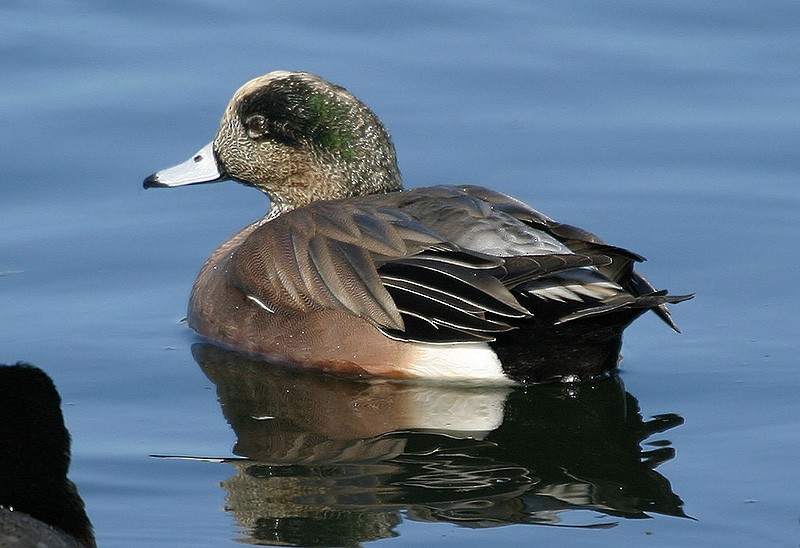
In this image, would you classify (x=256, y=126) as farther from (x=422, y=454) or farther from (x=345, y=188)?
(x=422, y=454)

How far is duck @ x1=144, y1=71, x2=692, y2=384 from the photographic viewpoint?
678 centimetres

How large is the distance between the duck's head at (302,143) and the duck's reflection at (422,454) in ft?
3.48

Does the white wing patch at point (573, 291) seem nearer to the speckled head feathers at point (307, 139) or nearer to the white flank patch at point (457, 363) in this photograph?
the white flank patch at point (457, 363)

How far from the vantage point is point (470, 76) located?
9867 mm

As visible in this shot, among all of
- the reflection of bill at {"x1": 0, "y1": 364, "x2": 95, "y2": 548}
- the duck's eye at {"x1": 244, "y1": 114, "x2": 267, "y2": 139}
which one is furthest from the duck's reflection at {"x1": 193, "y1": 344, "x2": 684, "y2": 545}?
the duck's eye at {"x1": 244, "y1": 114, "x2": 267, "y2": 139}

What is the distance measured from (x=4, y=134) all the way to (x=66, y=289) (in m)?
1.61

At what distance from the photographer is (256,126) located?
8148 mm

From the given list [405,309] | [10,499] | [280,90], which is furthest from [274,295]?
[10,499]

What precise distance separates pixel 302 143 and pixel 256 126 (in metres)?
0.23

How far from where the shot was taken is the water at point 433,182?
19.6 feet

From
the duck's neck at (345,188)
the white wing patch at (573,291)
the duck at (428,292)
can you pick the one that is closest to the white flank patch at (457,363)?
the duck at (428,292)

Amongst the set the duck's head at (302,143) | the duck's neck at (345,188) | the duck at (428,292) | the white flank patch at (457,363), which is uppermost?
the duck's head at (302,143)

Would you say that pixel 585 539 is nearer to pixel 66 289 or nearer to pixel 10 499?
pixel 10 499

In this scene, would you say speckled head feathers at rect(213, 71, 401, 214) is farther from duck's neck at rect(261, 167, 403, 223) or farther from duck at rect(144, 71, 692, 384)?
duck at rect(144, 71, 692, 384)
